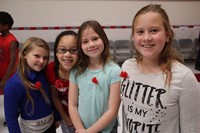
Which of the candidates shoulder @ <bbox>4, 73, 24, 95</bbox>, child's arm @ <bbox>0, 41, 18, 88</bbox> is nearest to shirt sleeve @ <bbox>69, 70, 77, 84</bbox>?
shoulder @ <bbox>4, 73, 24, 95</bbox>

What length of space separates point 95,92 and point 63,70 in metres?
0.32

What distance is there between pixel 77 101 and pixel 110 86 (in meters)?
0.26

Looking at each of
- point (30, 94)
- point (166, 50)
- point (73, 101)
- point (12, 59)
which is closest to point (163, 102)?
point (166, 50)

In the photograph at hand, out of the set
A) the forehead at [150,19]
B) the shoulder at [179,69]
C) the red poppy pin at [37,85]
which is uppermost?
the forehead at [150,19]

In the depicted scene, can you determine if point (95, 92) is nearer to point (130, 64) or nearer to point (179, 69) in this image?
point (130, 64)

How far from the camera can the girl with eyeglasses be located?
52.4 inches

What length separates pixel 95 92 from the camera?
1256 mm

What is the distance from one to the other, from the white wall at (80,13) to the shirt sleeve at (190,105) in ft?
14.0

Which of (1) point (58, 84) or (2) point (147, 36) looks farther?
(1) point (58, 84)

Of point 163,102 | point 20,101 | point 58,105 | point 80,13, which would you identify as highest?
point 80,13

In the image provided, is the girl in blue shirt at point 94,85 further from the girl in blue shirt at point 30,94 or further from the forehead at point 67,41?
the girl in blue shirt at point 30,94

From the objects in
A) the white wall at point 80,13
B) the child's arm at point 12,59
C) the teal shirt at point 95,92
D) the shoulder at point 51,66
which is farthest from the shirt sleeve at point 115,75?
the white wall at point 80,13

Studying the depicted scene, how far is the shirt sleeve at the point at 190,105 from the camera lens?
0.93 m

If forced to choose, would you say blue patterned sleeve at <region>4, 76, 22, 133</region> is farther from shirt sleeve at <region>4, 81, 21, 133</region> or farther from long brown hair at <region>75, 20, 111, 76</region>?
long brown hair at <region>75, 20, 111, 76</region>
